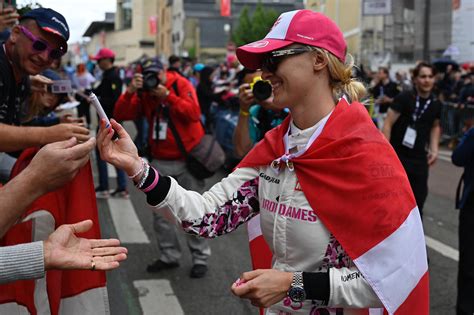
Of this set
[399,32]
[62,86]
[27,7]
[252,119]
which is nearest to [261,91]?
[252,119]

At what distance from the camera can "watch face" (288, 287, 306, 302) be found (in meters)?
1.93

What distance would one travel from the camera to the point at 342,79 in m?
2.13

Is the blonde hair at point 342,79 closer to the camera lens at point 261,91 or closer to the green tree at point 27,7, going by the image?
the camera lens at point 261,91

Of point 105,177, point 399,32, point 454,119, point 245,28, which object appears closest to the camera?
point 105,177

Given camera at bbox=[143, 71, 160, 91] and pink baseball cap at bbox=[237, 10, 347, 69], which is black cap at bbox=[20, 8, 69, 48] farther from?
camera at bbox=[143, 71, 160, 91]

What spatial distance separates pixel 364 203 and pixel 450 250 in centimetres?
467

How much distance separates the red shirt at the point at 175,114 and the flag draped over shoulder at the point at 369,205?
3123 mm

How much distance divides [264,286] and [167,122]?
3382 mm

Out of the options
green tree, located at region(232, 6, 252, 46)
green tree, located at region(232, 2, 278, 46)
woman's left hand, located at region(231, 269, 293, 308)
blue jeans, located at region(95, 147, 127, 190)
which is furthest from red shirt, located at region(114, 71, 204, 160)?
green tree, located at region(232, 6, 252, 46)

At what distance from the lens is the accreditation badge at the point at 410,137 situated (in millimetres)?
5516

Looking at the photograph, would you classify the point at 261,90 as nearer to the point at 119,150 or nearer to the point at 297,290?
the point at 119,150

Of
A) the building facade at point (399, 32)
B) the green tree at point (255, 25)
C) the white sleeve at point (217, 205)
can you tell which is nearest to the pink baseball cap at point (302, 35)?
the white sleeve at point (217, 205)

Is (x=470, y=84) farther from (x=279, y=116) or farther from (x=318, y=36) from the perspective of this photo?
(x=318, y=36)

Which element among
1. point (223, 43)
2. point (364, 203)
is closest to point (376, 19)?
point (364, 203)
